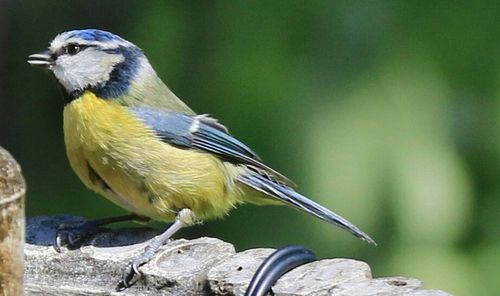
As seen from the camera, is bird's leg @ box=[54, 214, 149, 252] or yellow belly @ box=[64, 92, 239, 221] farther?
yellow belly @ box=[64, 92, 239, 221]

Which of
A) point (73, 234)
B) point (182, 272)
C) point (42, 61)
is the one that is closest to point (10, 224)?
point (182, 272)

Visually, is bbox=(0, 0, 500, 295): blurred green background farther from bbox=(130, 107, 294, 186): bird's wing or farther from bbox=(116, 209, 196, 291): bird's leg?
bbox=(116, 209, 196, 291): bird's leg

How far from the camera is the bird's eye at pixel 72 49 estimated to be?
9.64ft

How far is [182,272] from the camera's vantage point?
2.19 m

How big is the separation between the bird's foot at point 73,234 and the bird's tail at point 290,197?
0.50 metres

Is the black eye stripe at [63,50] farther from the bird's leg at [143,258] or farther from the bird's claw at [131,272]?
the bird's claw at [131,272]

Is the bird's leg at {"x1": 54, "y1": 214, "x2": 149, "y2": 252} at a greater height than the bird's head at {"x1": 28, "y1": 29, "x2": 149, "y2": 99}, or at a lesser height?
lesser

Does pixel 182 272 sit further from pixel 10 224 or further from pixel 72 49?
pixel 72 49

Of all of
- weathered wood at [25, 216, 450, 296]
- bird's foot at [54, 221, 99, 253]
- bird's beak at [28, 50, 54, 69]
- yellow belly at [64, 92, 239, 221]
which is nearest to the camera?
weathered wood at [25, 216, 450, 296]

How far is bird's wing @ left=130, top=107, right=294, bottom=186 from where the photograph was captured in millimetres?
2906

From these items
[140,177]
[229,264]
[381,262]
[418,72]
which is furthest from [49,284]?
[418,72]

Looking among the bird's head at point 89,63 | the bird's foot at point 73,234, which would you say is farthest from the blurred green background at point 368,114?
the bird's foot at point 73,234

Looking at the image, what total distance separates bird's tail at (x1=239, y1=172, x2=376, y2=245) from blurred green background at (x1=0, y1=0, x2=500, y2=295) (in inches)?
11.9

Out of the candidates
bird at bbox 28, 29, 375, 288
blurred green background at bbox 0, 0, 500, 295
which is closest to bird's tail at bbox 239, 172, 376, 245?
bird at bbox 28, 29, 375, 288
